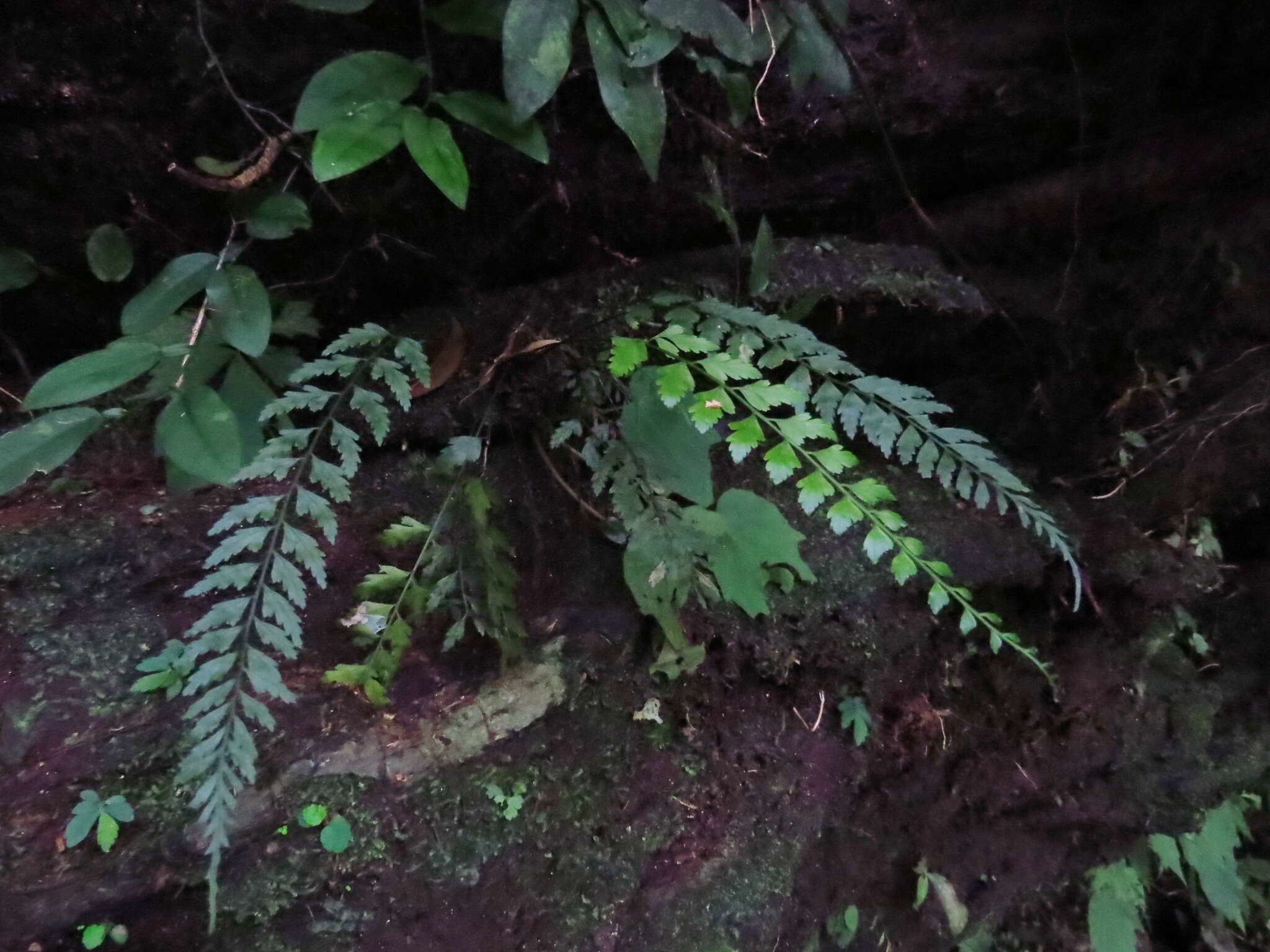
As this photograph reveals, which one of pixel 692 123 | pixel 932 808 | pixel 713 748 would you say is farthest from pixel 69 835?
pixel 932 808

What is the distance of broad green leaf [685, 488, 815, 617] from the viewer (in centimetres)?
168

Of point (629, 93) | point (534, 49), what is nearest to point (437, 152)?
point (534, 49)

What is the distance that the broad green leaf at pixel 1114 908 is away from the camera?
8.45ft

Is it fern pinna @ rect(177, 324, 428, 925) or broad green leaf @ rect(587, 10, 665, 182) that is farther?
broad green leaf @ rect(587, 10, 665, 182)

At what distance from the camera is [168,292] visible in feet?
4.90

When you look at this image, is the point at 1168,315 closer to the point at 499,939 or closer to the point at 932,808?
the point at 932,808

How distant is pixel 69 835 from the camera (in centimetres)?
131

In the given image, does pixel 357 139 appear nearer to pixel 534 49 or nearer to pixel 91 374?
pixel 534 49

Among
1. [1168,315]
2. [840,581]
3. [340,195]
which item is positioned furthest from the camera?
[1168,315]

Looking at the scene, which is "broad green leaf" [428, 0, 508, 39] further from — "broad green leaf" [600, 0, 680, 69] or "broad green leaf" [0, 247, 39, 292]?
"broad green leaf" [0, 247, 39, 292]

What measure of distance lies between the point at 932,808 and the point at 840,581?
2.64 ft

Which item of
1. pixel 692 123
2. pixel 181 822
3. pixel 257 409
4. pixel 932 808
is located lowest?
pixel 932 808

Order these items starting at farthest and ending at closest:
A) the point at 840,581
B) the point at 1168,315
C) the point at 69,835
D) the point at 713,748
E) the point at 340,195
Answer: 1. the point at 1168,315
2. the point at 840,581
3. the point at 713,748
4. the point at 340,195
5. the point at 69,835

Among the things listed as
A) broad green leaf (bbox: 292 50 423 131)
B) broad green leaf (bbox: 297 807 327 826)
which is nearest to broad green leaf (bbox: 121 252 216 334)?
broad green leaf (bbox: 292 50 423 131)
